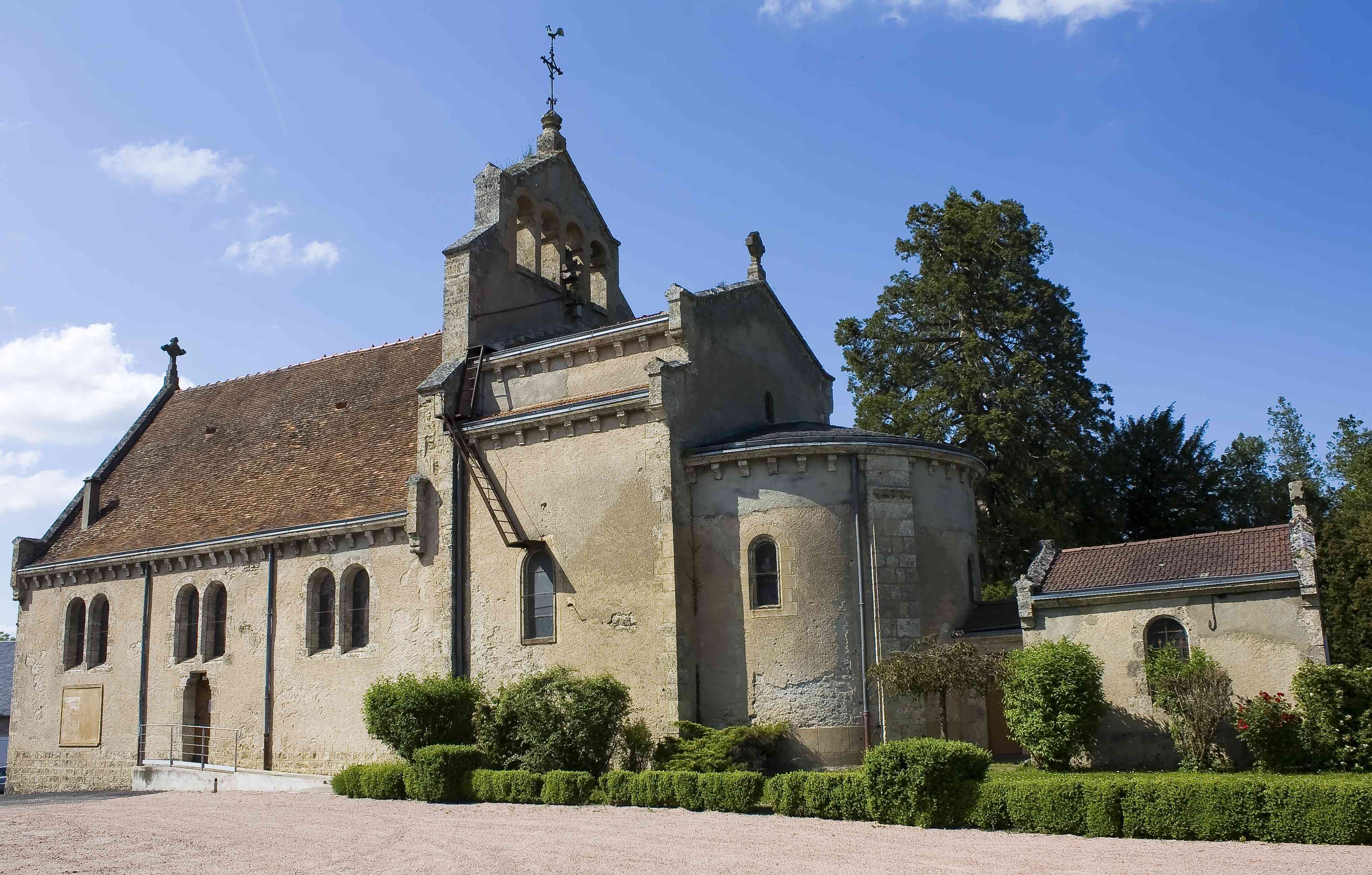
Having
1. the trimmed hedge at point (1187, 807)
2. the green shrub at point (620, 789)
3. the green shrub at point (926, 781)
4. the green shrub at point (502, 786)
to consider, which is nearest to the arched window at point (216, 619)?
the green shrub at point (502, 786)

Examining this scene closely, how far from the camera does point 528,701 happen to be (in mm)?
22375

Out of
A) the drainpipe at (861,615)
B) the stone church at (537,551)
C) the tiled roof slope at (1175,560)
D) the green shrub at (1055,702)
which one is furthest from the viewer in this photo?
the stone church at (537,551)

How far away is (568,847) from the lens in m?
15.5

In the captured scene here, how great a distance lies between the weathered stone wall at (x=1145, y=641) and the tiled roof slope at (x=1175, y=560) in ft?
1.48

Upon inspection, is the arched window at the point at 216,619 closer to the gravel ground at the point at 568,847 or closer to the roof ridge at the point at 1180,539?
the gravel ground at the point at 568,847

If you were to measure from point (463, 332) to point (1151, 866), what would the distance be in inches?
794

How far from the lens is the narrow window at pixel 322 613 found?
28391mm

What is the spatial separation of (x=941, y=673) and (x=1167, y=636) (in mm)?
4327

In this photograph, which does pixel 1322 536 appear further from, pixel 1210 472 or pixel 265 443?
pixel 265 443

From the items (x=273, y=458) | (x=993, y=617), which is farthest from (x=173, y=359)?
(x=993, y=617)

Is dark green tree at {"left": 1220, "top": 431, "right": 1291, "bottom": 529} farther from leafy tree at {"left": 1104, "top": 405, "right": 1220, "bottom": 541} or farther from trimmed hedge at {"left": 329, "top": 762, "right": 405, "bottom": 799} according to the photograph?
trimmed hedge at {"left": 329, "top": 762, "right": 405, "bottom": 799}

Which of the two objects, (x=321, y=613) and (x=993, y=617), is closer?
(x=993, y=617)

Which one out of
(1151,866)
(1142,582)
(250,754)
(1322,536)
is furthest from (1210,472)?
(250,754)

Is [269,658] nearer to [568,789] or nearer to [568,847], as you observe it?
[568,789]
